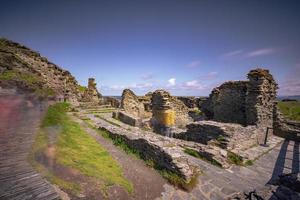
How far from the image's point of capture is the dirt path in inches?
170

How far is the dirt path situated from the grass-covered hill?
3655 millimetres

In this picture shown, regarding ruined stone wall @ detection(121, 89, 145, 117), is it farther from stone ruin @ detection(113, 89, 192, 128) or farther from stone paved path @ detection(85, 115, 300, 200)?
stone paved path @ detection(85, 115, 300, 200)

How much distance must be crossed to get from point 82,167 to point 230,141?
297 inches

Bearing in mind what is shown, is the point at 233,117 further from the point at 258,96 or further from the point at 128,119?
the point at 128,119

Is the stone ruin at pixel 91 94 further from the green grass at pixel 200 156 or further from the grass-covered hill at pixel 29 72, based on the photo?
the green grass at pixel 200 156

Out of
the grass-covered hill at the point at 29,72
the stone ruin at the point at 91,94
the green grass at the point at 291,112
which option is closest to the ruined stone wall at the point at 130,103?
the stone ruin at the point at 91,94

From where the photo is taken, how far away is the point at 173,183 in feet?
17.3

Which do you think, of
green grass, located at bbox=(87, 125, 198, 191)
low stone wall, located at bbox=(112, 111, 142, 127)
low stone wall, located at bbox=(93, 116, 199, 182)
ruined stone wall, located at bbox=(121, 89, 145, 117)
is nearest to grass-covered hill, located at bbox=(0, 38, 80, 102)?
green grass, located at bbox=(87, 125, 198, 191)

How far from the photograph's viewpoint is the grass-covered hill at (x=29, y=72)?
5.17 meters

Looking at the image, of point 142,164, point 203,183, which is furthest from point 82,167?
point 203,183

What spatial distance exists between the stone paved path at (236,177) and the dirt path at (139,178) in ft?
1.01

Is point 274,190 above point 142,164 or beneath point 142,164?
above

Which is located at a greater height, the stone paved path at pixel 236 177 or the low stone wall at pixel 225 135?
the low stone wall at pixel 225 135

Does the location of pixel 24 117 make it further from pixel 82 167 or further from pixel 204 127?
pixel 204 127
